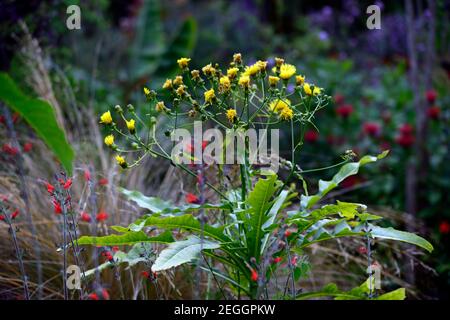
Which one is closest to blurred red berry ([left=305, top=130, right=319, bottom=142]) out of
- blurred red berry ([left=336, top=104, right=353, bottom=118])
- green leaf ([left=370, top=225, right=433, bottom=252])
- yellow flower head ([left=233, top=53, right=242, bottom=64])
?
blurred red berry ([left=336, top=104, right=353, bottom=118])

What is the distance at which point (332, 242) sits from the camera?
3.63 m

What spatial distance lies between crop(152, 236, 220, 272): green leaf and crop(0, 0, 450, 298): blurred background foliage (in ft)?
3.03

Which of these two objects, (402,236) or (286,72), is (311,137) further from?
(286,72)

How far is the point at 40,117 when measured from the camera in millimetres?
1771

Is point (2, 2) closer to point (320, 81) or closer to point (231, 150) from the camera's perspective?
point (231, 150)

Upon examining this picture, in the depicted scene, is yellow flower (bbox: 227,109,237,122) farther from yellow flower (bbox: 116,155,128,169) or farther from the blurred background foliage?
the blurred background foliage

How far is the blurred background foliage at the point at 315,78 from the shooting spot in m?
4.30

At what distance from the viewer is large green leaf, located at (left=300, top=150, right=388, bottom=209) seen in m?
2.49

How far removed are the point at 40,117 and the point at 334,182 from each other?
1.32 meters

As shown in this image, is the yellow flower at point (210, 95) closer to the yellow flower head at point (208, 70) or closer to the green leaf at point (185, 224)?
the yellow flower head at point (208, 70)

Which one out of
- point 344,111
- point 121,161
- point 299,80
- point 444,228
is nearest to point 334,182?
point 299,80

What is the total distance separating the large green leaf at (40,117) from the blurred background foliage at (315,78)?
155 cm

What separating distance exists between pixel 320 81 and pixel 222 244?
15.4 feet

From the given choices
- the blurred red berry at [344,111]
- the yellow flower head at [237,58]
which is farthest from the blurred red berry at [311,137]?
the yellow flower head at [237,58]
